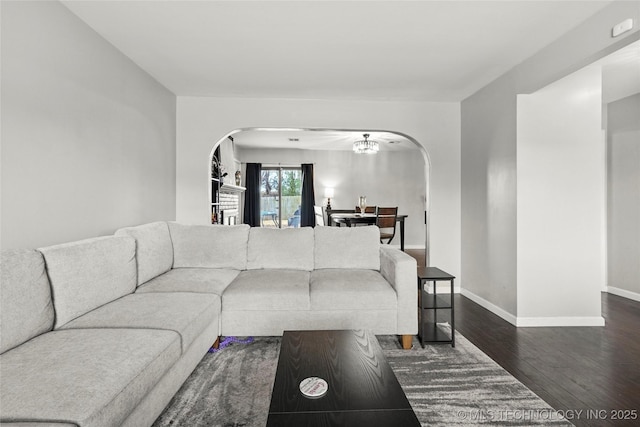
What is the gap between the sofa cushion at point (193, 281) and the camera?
7.86 ft

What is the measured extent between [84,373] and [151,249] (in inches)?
61.7

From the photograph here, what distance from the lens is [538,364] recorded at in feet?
7.51

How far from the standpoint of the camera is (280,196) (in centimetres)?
850

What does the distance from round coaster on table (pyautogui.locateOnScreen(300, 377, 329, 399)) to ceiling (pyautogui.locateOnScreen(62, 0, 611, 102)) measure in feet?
7.31

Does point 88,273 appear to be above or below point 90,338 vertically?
above

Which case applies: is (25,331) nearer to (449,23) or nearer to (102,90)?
(102,90)

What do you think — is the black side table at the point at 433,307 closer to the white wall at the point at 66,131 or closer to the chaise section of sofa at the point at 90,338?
the chaise section of sofa at the point at 90,338

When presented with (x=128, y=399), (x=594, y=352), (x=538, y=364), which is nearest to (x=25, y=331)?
(x=128, y=399)

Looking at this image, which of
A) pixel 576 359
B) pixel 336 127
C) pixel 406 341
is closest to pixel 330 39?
pixel 336 127

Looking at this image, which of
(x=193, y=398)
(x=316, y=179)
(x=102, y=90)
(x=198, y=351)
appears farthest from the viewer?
(x=316, y=179)

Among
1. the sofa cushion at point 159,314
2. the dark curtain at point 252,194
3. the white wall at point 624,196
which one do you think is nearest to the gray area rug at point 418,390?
the sofa cushion at point 159,314

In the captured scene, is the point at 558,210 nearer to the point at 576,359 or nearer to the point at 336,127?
the point at 576,359

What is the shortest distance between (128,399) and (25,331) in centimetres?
66

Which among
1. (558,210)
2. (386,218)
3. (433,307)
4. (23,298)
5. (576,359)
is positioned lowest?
(576,359)
